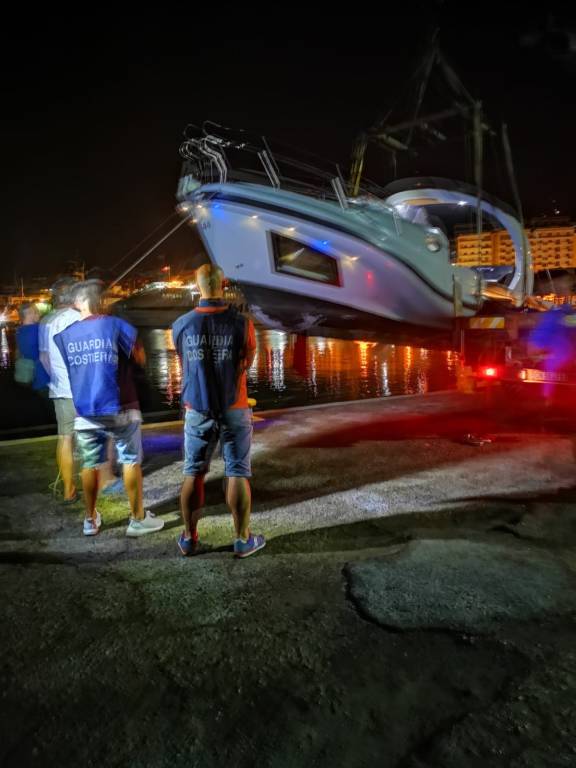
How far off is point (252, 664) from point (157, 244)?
Result: 30.5 feet

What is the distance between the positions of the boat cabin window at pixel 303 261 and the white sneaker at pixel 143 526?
240 inches

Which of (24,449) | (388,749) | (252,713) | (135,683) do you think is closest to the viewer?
(388,749)

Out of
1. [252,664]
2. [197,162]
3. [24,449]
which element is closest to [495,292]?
[197,162]

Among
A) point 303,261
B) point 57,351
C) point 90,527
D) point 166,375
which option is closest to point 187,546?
point 90,527

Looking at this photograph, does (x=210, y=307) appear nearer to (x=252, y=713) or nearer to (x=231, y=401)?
(x=231, y=401)

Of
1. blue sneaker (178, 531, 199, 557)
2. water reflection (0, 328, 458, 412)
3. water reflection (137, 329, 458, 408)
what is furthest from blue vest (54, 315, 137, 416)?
water reflection (137, 329, 458, 408)

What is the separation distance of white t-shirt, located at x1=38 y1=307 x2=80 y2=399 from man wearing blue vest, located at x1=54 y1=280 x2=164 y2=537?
34.6 inches

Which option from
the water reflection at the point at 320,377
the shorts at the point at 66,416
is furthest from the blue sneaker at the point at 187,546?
the water reflection at the point at 320,377

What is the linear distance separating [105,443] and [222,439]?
98cm

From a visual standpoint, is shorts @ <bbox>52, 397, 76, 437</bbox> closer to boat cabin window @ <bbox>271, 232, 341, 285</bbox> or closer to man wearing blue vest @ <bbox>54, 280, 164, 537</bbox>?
man wearing blue vest @ <bbox>54, 280, 164, 537</bbox>

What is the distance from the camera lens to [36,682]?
230cm

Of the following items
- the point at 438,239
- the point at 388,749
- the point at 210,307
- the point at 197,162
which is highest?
the point at 197,162

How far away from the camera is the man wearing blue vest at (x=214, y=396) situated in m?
3.45

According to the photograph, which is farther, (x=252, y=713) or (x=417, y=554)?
(x=417, y=554)
